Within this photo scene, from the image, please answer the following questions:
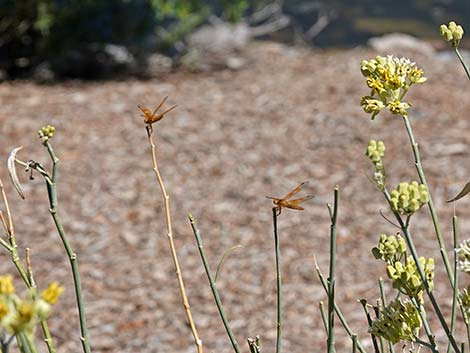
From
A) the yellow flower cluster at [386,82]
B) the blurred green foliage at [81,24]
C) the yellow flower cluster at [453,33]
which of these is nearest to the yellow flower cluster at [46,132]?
the yellow flower cluster at [386,82]

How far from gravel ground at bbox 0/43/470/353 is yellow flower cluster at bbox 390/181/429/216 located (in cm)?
212

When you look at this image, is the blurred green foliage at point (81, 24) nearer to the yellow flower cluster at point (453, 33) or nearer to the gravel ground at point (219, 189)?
the gravel ground at point (219, 189)

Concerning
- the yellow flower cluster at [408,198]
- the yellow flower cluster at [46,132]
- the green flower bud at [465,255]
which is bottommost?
the green flower bud at [465,255]

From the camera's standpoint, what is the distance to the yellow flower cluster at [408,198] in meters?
1.06

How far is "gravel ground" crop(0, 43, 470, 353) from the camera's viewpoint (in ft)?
11.3

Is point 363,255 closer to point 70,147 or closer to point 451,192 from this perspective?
point 451,192

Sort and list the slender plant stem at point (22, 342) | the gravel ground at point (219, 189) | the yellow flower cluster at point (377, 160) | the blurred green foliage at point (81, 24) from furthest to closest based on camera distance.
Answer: the blurred green foliage at point (81, 24) < the gravel ground at point (219, 189) < the yellow flower cluster at point (377, 160) < the slender plant stem at point (22, 342)

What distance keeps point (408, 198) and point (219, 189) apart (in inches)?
137

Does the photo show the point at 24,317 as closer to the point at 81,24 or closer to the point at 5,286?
the point at 5,286

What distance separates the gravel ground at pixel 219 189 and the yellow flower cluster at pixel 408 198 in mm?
2118

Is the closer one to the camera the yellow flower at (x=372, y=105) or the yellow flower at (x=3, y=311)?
the yellow flower at (x=3, y=311)

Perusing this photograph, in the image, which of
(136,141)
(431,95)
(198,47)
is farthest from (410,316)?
(198,47)

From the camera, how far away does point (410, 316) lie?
3.81 feet

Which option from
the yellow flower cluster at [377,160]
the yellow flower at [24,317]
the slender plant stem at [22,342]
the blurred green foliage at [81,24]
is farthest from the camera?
the blurred green foliage at [81,24]
